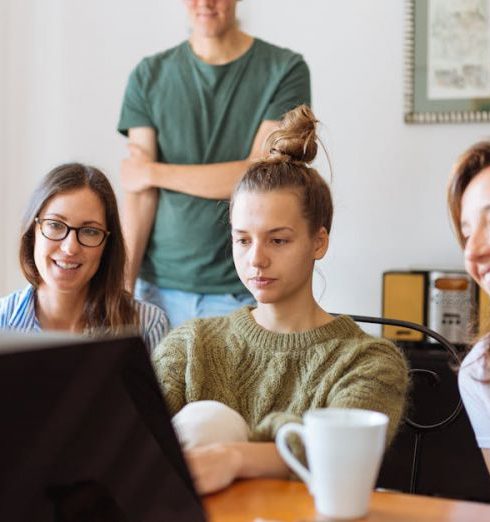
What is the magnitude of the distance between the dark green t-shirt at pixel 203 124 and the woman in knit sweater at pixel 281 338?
810mm

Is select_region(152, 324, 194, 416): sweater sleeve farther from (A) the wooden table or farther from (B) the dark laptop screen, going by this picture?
(B) the dark laptop screen

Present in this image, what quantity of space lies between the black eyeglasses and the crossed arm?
1.11ft

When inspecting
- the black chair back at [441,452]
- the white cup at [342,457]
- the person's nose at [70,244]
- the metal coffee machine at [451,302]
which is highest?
the person's nose at [70,244]

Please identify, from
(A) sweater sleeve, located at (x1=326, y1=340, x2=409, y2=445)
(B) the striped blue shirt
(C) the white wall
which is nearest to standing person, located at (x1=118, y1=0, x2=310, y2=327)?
(B) the striped blue shirt

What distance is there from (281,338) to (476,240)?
358 millimetres

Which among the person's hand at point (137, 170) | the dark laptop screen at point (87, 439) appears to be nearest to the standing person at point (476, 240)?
the dark laptop screen at point (87, 439)

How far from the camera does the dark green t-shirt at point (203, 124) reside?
2434mm

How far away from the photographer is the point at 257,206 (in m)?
1.53

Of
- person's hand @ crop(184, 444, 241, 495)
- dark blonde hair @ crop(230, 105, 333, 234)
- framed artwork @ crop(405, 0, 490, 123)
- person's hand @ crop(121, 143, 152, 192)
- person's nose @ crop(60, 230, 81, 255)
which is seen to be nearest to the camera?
person's hand @ crop(184, 444, 241, 495)

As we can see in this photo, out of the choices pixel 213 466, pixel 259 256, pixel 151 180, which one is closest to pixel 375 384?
pixel 259 256

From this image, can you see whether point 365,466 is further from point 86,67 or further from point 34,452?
point 86,67

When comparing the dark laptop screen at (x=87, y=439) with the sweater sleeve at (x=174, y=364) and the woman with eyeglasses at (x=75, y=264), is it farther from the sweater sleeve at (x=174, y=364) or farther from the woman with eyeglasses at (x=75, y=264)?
the woman with eyeglasses at (x=75, y=264)

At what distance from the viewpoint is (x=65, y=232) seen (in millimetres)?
1974

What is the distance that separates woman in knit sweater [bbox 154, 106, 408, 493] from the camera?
A: 139 cm
